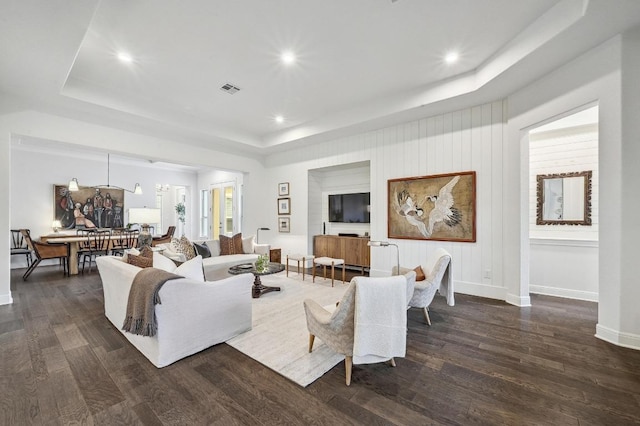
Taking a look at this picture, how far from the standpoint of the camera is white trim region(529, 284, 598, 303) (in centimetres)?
394

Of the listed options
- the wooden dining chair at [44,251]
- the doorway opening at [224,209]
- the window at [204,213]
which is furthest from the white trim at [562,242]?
the window at [204,213]

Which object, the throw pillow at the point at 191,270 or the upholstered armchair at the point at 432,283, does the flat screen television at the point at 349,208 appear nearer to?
the upholstered armchair at the point at 432,283

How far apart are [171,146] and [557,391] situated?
658 cm

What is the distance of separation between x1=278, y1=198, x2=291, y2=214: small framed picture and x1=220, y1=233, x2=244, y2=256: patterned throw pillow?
4.89 ft

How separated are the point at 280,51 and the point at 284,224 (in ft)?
14.3

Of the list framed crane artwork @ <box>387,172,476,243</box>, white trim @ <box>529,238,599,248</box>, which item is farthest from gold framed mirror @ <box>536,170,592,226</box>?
A: framed crane artwork @ <box>387,172,476,243</box>

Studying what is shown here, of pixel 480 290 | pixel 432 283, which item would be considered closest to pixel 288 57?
pixel 432 283

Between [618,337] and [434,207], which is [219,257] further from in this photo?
[618,337]

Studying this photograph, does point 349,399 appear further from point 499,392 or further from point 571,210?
point 571,210

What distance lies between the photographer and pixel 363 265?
5734 millimetres

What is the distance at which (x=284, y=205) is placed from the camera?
698 centimetres

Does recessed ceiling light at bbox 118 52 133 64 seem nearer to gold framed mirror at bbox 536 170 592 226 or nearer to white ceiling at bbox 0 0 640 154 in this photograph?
white ceiling at bbox 0 0 640 154

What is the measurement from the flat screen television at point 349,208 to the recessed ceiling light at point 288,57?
329cm

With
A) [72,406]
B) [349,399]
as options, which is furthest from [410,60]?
[72,406]
